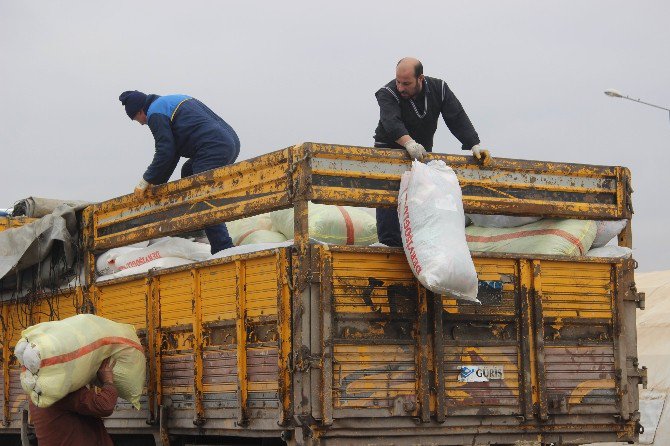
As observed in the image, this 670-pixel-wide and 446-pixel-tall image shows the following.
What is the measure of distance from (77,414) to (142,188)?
1368 millimetres

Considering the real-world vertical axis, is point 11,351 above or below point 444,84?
below

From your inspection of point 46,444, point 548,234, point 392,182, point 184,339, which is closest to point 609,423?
point 548,234

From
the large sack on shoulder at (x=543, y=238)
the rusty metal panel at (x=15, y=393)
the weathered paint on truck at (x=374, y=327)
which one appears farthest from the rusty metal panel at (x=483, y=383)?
the rusty metal panel at (x=15, y=393)

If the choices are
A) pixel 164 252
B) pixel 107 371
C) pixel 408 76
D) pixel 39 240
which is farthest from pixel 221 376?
pixel 39 240

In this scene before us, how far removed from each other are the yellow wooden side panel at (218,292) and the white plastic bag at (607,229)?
2.12 metres

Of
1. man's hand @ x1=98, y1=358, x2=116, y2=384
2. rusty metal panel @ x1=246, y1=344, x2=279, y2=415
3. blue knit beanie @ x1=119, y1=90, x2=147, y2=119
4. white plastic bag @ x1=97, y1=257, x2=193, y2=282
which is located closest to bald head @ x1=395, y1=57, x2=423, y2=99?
white plastic bag @ x1=97, y1=257, x2=193, y2=282

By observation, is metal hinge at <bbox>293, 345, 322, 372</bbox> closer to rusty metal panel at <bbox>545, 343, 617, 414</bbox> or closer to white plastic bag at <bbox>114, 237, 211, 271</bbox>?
rusty metal panel at <bbox>545, 343, 617, 414</bbox>

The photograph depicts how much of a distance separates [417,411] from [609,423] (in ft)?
4.02

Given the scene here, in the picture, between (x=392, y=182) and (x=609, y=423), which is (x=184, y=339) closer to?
(x=392, y=182)

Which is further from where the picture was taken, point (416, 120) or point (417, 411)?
point (416, 120)

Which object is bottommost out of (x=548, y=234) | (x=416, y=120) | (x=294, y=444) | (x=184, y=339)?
(x=294, y=444)

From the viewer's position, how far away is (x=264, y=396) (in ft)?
17.4

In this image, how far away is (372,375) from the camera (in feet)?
17.0

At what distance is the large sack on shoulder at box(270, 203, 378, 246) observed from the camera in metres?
6.66
